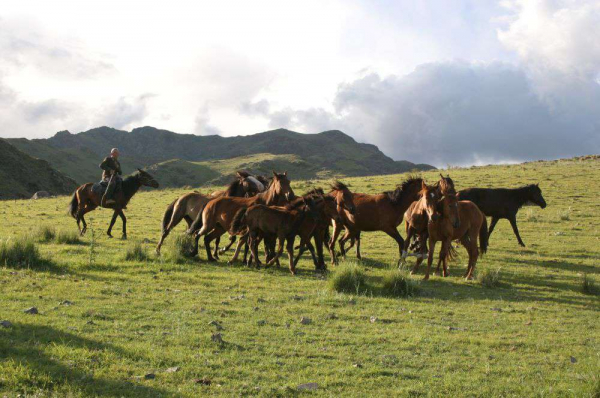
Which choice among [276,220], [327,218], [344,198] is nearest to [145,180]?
[276,220]

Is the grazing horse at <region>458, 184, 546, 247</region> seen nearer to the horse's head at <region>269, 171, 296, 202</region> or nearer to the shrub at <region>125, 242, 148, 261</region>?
the horse's head at <region>269, 171, 296, 202</region>

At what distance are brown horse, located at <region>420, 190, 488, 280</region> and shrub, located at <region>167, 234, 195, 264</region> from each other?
586 centimetres

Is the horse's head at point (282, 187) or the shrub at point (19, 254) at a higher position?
the horse's head at point (282, 187)

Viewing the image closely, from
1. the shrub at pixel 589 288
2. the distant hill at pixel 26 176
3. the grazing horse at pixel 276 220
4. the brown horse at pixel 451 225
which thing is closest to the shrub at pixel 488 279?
the brown horse at pixel 451 225

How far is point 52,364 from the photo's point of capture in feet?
16.7

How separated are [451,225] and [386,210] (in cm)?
230

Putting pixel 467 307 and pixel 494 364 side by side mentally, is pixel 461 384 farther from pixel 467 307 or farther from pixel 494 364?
pixel 467 307

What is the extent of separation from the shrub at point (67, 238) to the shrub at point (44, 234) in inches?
13.1

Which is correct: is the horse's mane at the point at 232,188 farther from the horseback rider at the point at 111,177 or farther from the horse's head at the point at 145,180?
the horseback rider at the point at 111,177

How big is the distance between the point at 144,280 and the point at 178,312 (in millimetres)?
2737

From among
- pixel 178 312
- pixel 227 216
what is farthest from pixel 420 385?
pixel 227 216

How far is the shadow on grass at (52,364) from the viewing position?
459 cm

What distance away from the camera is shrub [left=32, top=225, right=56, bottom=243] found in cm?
1487

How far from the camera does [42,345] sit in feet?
18.2
